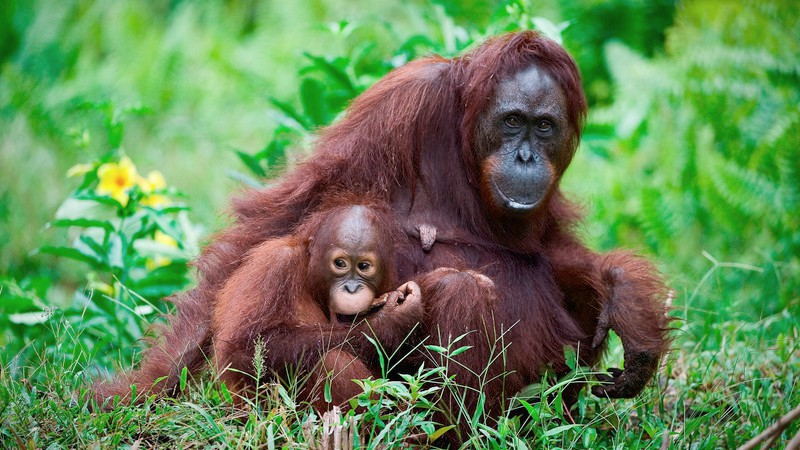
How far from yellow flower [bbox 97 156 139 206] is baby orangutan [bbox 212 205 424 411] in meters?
2.20

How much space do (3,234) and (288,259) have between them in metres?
5.66

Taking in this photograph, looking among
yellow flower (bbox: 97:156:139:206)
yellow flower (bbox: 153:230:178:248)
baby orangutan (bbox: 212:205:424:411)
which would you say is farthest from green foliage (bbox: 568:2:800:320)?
baby orangutan (bbox: 212:205:424:411)

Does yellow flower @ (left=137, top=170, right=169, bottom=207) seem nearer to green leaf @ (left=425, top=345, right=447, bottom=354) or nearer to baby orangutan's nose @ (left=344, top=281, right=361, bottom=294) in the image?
baby orangutan's nose @ (left=344, top=281, right=361, bottom=294)

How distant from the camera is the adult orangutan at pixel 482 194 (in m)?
4.07

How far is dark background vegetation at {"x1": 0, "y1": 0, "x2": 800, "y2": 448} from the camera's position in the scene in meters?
4.52

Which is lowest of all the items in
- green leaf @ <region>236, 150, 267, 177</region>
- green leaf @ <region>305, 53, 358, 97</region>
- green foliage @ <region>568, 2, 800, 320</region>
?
green foliage @ <region>568, 2, 800, 320</region>

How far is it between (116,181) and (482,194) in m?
2.80

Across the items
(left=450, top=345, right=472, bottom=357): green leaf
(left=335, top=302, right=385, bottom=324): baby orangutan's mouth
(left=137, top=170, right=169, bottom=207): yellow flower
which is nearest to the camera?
(left=450, top=345, right=472, bottom=357): green leaf

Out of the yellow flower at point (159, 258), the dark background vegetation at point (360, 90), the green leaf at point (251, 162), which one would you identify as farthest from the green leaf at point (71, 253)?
the green leaf at point (251, 162)

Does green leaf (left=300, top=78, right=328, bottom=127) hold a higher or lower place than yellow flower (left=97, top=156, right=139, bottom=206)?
higher

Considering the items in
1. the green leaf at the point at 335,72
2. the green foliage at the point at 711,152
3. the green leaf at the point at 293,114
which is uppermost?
the green leaf at the point at 335,72

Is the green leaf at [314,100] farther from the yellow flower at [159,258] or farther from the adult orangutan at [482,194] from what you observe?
the adult orangutan at [482,194]

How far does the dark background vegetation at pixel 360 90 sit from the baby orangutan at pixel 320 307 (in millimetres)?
363

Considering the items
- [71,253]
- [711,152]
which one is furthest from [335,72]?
[711,152]
